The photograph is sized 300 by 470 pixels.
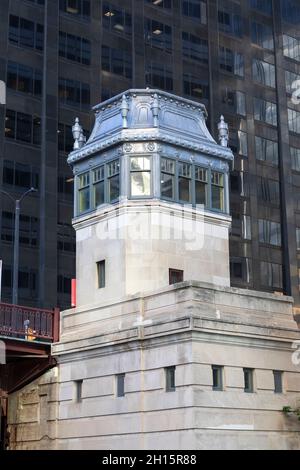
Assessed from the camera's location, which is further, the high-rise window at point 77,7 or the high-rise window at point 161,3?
the high-rise window at point 161,3

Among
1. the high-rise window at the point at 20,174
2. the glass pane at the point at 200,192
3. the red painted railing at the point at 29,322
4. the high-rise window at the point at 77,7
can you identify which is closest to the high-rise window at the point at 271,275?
the high-rise window at the point at 20,174

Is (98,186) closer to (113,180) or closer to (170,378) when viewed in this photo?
(113,180)

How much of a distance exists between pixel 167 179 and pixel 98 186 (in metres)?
3.58

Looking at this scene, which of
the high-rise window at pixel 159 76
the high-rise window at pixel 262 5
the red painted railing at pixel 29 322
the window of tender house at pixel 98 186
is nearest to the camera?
the red painted railing at pixel 29 322

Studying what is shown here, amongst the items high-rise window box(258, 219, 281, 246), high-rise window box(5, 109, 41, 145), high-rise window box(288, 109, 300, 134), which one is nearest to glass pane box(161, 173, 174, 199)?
high-rise window box(5, 109, 41, 145)

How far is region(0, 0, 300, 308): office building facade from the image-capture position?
9394 centimetres

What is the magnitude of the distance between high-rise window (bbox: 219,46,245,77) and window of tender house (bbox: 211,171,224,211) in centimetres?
8131

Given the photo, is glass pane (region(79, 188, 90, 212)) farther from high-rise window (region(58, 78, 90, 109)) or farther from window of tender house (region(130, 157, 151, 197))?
high-rise window (region(58, 78, 90, 109))

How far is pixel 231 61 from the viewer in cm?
12025

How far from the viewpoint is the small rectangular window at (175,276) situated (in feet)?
120

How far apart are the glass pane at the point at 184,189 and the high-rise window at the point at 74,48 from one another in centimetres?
6659

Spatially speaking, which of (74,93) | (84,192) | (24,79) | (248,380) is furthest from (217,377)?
(74,93)

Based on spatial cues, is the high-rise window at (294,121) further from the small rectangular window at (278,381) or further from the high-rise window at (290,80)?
the small rectangular window at (278,381)

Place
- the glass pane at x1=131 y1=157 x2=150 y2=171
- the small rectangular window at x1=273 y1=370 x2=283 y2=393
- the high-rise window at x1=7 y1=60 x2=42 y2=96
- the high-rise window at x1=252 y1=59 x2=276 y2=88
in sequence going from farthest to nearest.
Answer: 1. the high-rise window at x1=252 y1=59 x2=276 y2=88
2. the high-rise window at x1=7 y1=60 x2=42 y2=96
3. the glass pane at x1=131 y1=157 x2=150 y2=171
4. the small rectangular window at x1=273 y1=370 x2=283 y2=393
